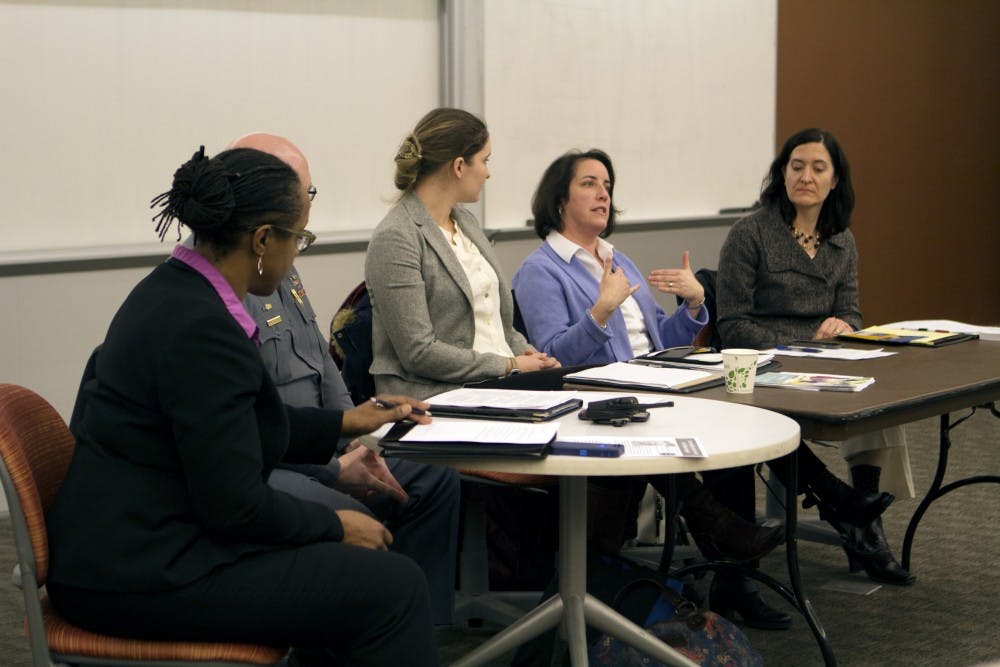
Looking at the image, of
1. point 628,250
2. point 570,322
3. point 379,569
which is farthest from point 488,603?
point 628,250

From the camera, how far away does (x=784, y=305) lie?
12.7 ft

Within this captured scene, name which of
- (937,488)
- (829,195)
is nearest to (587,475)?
(937,488)

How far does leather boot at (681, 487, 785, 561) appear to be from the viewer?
9.99 feet

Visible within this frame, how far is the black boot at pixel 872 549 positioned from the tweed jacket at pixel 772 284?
0.45m

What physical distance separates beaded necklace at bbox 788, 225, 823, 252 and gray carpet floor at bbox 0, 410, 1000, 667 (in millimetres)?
940

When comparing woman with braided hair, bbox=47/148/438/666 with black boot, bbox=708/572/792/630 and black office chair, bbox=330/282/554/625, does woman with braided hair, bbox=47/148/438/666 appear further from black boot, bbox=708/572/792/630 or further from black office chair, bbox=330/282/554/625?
black boot, bbox=708/572/792/630

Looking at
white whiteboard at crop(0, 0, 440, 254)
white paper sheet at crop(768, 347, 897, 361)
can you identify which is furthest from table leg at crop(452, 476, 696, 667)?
white whiteboard at crop(0, 0, 440, 254)

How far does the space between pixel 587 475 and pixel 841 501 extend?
1331mm

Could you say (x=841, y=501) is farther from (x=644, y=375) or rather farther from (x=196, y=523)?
(x=196, y=523)

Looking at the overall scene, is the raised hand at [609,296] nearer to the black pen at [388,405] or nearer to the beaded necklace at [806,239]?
the beaded necklace at [806,239]

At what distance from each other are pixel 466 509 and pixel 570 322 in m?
0.74

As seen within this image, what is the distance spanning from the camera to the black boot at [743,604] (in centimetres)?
328

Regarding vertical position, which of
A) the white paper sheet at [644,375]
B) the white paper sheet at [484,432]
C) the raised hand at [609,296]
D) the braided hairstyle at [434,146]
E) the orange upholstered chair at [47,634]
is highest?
the braided hairstyle at [434,146]

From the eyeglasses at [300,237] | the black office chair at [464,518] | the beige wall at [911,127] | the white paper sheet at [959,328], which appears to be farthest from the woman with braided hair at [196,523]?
the beige wall at [911,127]
